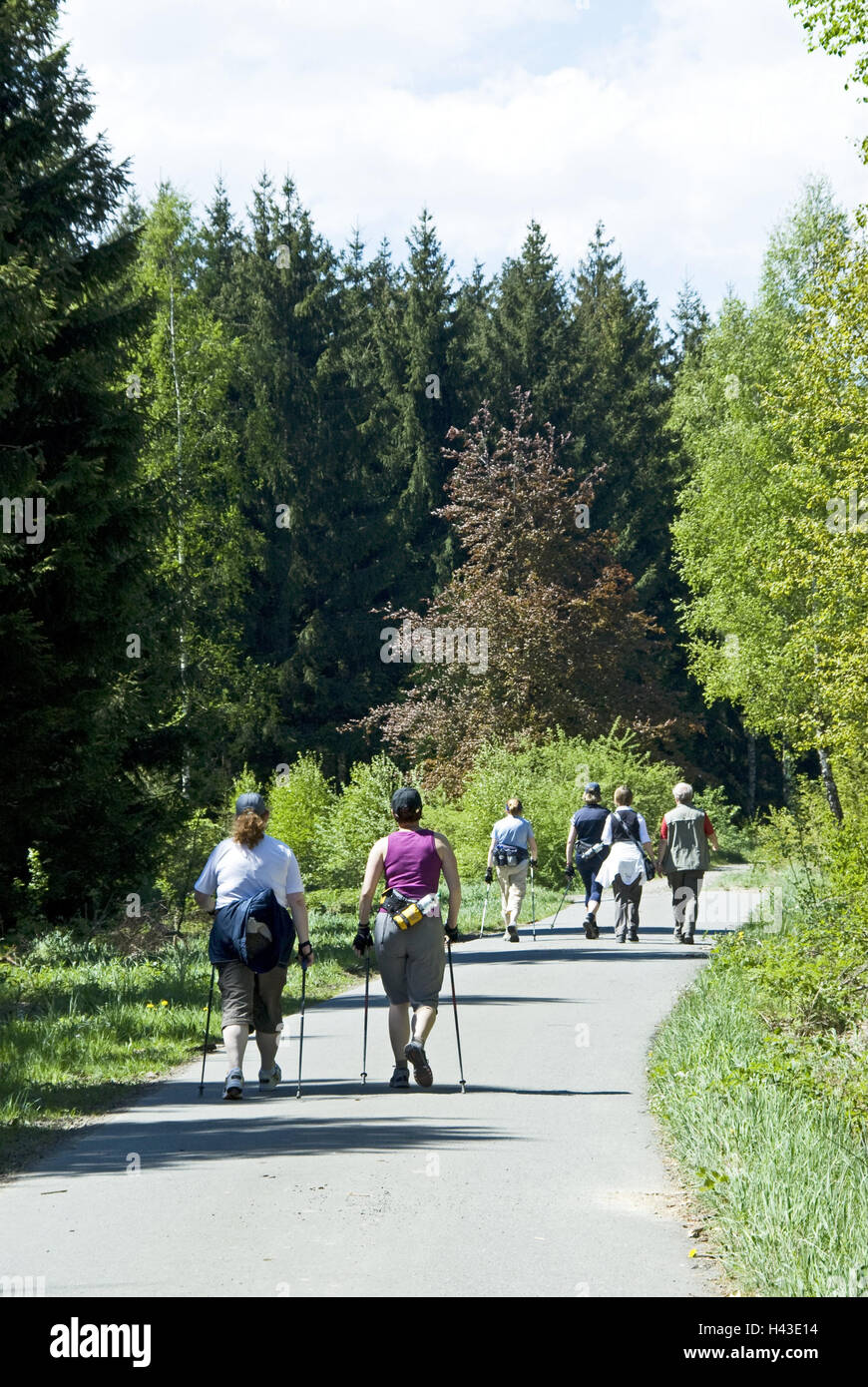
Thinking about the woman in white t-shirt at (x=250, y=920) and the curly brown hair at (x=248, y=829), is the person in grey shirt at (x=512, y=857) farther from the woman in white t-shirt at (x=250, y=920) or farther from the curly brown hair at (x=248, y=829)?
the curly brown hair at (x=248, y=829)

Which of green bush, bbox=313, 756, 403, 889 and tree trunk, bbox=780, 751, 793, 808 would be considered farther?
tree trunk, bbox=780, 751, 793, 808

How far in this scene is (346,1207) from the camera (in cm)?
676

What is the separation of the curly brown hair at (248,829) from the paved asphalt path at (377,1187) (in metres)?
1.60

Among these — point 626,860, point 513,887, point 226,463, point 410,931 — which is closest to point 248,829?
point 410,931

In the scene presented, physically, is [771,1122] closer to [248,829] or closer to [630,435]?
[248,829]

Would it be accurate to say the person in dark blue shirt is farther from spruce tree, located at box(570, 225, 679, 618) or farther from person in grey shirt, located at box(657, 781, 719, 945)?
spruce tree, located at box(570, 225, 679, 618)

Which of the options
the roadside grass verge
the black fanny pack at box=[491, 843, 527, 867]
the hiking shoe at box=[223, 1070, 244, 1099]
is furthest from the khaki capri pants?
the hiking shoe at box=[223, 1070, 244, 1099]

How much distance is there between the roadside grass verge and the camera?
569 cm

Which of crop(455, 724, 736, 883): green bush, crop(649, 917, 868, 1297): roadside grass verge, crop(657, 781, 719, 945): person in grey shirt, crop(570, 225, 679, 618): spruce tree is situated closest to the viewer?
crop(649, 917, 868, 1297): roadside grass verge

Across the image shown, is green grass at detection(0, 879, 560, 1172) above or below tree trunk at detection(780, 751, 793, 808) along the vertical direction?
below

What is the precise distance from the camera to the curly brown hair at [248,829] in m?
9.97

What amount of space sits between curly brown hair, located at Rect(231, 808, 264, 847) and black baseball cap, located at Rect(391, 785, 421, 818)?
878 mm

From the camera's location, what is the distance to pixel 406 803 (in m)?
10.2
